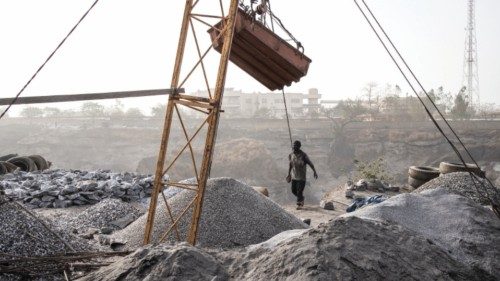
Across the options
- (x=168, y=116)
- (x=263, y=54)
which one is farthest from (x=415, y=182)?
(x=168, y=116)

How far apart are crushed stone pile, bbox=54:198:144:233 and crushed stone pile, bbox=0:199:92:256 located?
8.78ft

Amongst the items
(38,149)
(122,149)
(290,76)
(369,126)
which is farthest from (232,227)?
(38,149)

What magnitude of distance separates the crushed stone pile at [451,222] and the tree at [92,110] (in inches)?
2419

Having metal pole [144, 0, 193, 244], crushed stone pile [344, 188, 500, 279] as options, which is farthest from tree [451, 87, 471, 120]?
metal pole [144, 0, 193, 244]

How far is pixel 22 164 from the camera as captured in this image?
15805mm

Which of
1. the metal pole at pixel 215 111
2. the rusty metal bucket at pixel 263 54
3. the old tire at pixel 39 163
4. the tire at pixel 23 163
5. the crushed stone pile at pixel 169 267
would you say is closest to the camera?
the crushed stone pile at pixel 169 267

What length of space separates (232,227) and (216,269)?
152 inches

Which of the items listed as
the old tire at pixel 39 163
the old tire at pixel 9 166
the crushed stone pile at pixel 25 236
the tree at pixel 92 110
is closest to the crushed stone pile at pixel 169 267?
the crushed stone pile at pixel 25 236

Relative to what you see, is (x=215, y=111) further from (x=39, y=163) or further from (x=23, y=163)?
(x=39, y=163)

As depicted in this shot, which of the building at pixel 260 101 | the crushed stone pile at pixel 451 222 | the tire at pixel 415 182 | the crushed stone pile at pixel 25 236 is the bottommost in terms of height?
the tire at pixel 415 182

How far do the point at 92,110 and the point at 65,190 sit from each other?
60.6 metres

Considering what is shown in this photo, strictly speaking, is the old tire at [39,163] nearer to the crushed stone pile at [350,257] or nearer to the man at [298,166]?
the man at [298,166]

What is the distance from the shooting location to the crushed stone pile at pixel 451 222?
14.6ft

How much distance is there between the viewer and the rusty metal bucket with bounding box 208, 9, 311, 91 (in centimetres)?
728
